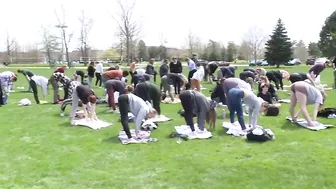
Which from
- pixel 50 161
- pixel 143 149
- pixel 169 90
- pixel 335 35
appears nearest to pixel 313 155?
pixel 143 149

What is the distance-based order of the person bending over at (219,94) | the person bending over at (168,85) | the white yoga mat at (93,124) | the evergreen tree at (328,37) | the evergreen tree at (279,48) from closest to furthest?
the white yoga mat at (93,124), the person bending over at (219,94), the person bending over at (168,85), the evergreen tree at (279,48), the evergreen tree at (328,37)

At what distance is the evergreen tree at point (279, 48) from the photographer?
5031 centimetres

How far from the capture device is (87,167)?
7059mm

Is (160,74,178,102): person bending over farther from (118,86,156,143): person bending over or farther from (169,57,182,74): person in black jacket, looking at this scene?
(118,86,156,143): person bending over

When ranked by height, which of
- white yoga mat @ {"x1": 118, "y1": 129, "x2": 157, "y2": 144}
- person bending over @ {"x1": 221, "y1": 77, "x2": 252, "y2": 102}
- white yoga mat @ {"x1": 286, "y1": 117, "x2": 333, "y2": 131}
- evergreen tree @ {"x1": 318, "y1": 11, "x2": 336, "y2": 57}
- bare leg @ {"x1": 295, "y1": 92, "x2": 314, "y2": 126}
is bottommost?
white yoga mat @ {"x1": 118, "y1": 129, "x2": 157, "y2": 144}

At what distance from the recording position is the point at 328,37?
55.8m

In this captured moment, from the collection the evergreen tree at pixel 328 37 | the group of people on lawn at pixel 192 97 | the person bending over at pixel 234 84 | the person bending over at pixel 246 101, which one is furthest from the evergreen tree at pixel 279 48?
the person bending over at pixel 246 101

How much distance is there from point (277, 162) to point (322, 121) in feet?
13.6

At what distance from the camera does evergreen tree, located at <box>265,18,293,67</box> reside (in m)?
50.3

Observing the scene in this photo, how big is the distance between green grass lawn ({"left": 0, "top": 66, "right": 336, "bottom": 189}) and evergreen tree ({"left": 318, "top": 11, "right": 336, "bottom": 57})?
48240 mm

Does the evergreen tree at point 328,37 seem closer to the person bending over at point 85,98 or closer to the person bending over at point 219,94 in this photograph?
the person bending over at point 219,94

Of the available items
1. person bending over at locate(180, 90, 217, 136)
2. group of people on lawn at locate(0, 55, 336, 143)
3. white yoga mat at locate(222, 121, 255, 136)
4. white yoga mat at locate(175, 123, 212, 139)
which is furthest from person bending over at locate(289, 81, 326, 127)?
white yoga mat at locate(175, 123, 212, 139)

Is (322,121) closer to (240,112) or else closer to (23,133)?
(240,112)

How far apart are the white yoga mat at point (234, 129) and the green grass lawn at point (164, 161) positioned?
184 millimetres
